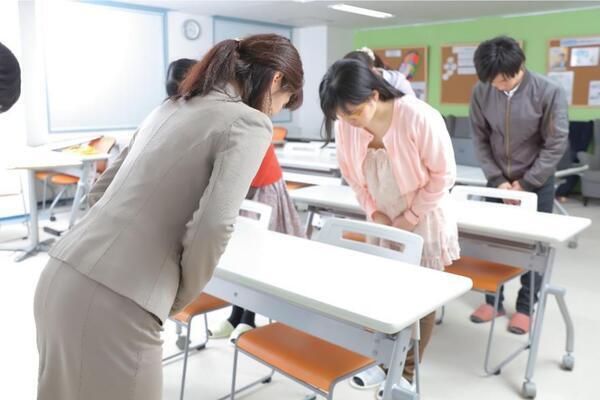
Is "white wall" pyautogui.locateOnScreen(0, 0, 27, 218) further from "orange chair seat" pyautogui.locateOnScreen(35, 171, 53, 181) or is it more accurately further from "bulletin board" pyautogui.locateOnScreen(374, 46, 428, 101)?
"bulletin board" pyautogui.locateOnScreen(374, 46, 428, 101)

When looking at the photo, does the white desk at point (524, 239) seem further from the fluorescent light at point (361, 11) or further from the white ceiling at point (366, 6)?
the fluorescent light at point (361, 11)

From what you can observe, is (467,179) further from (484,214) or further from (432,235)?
(432,235)

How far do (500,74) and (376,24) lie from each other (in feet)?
21.5

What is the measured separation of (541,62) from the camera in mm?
7660

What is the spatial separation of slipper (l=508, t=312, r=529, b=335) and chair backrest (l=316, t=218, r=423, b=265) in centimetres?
125

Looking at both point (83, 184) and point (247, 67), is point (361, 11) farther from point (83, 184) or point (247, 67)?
point (247, 67)

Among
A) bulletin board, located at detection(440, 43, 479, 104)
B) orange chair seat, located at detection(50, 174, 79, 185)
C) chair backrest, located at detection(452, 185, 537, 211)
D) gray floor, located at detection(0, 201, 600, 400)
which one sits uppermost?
bulletin board, located at detection(440, 43, 479, 104)

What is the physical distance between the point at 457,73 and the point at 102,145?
5.26 m

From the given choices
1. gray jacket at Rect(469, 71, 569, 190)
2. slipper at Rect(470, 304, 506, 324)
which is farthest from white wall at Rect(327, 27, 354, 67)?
slipper at Rect(470, 304, 506, 324)

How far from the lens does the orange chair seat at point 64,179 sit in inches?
212

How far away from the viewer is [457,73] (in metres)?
8.35

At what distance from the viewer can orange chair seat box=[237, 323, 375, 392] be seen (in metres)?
1.67

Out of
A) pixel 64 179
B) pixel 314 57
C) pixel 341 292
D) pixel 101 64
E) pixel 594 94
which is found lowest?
pixel 64 179

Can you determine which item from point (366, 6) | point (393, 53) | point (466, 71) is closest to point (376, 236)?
point (366, 6)
